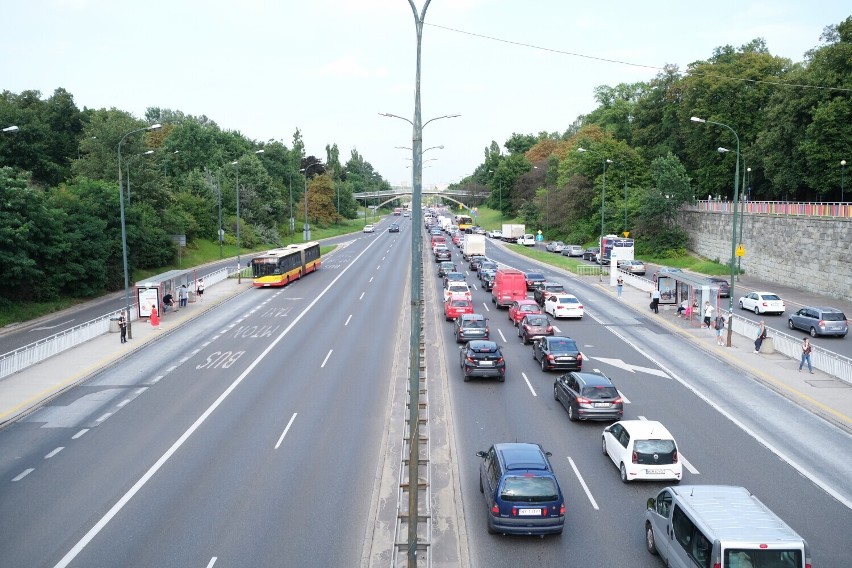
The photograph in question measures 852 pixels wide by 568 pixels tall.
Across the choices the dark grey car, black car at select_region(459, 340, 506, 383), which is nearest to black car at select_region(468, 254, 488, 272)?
the dark grey car

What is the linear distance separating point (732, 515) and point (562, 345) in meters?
15.8

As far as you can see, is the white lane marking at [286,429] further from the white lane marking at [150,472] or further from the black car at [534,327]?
the black car at [534,327]

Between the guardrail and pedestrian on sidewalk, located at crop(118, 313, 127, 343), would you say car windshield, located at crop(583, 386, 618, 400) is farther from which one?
pedestrian on sidewalk, located at crop(118, 313, 127, 343)

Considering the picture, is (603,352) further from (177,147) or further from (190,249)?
(177,147)

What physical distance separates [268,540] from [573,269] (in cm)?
5547

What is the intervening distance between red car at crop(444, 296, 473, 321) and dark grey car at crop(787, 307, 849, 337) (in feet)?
53.0

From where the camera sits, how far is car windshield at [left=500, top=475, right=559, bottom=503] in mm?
13625

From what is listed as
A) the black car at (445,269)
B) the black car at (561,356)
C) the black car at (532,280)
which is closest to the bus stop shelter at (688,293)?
the black car at (532,280)

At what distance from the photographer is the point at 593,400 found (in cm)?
2086

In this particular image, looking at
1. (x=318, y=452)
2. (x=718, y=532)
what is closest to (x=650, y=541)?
(x=718, y=532)

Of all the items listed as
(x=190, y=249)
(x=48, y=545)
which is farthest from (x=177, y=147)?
(x=48, y=545)

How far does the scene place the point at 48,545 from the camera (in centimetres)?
1354

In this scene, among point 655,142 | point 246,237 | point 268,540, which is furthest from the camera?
point 655,142

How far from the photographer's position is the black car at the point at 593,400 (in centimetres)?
2080
